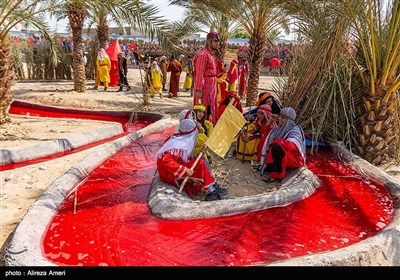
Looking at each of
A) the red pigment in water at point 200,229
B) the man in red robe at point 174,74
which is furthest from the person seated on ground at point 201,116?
the man in red robe at point 174,74

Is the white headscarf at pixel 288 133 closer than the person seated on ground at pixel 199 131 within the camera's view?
No

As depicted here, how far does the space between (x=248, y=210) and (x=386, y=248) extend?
1312mm

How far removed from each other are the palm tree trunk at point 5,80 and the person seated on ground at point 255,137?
4.95 metres

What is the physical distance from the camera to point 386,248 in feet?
10.5

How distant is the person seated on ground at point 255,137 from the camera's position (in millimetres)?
5551

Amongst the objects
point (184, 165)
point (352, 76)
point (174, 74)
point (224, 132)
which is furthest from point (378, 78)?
point (174, 74)

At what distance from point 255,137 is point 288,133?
65 centimetres

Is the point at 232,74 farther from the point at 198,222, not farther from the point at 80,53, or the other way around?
the point at 198,222

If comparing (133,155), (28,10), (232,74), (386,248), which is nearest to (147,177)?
(133,155)

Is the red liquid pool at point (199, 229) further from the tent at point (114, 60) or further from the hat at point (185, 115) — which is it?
the tent at point (114, 60)

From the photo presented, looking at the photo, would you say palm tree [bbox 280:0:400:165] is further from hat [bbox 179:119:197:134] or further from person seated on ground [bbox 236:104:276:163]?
hat [bbox 179:119:197:134]

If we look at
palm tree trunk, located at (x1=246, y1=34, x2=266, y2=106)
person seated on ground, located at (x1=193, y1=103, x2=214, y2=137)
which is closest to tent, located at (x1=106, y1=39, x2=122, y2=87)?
palm tree trunk, located at (x1=246, y1=34, x2=266, y2=106)

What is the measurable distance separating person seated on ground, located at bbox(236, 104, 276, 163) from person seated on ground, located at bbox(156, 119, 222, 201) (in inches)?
55.9

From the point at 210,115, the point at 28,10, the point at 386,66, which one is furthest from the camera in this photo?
the point at 28,10
